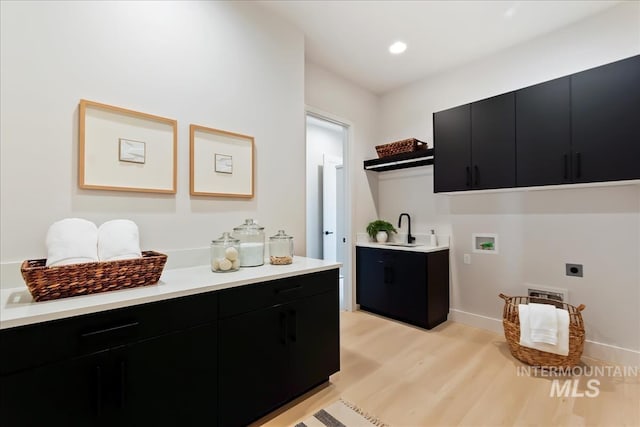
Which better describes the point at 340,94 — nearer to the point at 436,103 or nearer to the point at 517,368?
the point at 436,103

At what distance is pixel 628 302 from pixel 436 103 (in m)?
2.52

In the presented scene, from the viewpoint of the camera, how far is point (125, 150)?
5.49 feet

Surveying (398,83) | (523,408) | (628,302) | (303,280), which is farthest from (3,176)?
(628,302)

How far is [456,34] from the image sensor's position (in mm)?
2676

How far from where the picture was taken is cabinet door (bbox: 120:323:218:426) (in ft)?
3.95

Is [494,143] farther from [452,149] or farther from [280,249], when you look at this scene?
[280,249]

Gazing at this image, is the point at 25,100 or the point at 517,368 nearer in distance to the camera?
the point at 25,100

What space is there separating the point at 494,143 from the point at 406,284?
1.60 m

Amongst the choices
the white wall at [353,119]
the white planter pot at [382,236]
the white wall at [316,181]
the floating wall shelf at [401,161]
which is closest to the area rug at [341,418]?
the white wall at [353,119]

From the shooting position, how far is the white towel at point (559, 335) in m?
2.07

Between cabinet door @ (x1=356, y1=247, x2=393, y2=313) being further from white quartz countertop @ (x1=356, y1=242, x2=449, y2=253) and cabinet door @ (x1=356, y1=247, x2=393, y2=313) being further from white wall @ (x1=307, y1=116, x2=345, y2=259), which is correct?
white wall @ (x1=307, y1=116, x2=345, y2=259)

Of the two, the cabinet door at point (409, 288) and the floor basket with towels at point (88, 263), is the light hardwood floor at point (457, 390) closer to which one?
the cabinet door at point (409, 288)

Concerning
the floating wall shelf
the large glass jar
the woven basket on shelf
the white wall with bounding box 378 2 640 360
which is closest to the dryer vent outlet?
the white wall with bounding box 378 2 640 360

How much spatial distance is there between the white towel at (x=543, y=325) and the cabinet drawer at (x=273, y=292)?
59.6 inches
